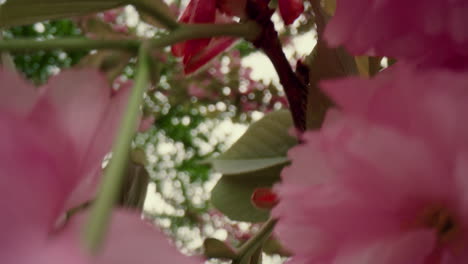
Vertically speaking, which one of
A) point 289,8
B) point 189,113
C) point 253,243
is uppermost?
point 289,8

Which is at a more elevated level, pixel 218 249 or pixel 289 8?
pixel 289 8

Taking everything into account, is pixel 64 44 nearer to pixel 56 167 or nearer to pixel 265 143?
pixel 56 167

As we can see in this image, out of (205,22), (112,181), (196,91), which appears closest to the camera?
(112,181)

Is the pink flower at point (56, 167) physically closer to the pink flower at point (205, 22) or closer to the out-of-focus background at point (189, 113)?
the pink flower at point (205, 22)

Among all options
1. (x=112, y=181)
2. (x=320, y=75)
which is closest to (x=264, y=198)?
(x=320, y=75)

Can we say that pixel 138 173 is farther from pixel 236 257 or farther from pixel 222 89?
pixel 222 89
